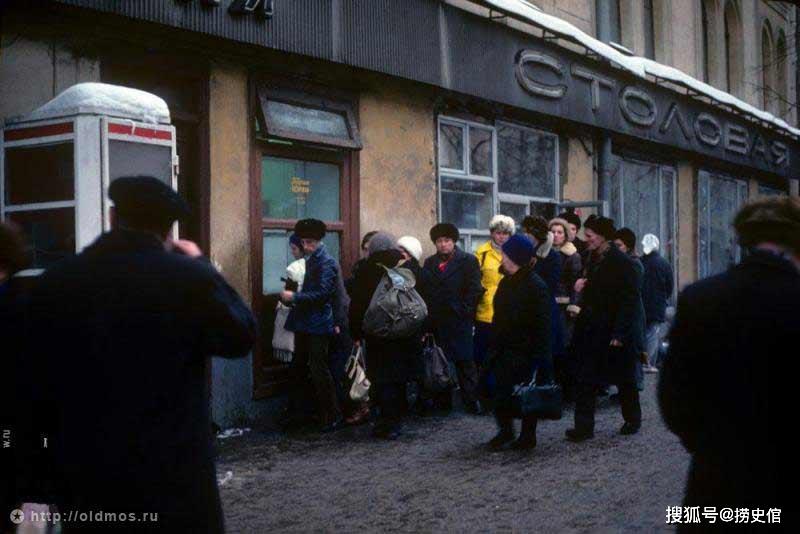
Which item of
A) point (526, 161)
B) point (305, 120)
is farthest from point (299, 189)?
point (526, 161)

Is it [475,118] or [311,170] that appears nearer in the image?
[311,170]

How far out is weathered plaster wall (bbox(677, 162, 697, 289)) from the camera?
2019 centimetres

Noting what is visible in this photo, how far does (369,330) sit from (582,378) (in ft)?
5.43

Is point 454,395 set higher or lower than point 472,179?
lower

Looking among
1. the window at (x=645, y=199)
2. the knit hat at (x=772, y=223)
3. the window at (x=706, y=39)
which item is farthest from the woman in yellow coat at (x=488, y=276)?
the window at (x=706, y=39)

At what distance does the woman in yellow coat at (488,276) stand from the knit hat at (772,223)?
734cm

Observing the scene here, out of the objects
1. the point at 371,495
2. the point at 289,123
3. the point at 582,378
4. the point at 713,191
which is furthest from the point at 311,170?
the point at 713,191

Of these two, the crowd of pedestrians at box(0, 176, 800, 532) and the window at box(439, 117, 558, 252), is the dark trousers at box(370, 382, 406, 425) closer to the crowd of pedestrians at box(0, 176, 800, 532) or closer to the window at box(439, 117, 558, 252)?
the window at box(439, 117, 558, 252)

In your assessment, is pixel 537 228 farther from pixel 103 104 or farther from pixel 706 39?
pixel 706 39

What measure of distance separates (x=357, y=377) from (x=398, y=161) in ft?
10.7

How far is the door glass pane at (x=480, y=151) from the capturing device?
13562 millimetres

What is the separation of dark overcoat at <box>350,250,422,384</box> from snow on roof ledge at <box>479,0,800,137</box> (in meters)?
4.32

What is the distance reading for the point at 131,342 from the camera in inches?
122

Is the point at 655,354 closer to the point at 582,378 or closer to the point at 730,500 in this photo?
the point at 582,378
